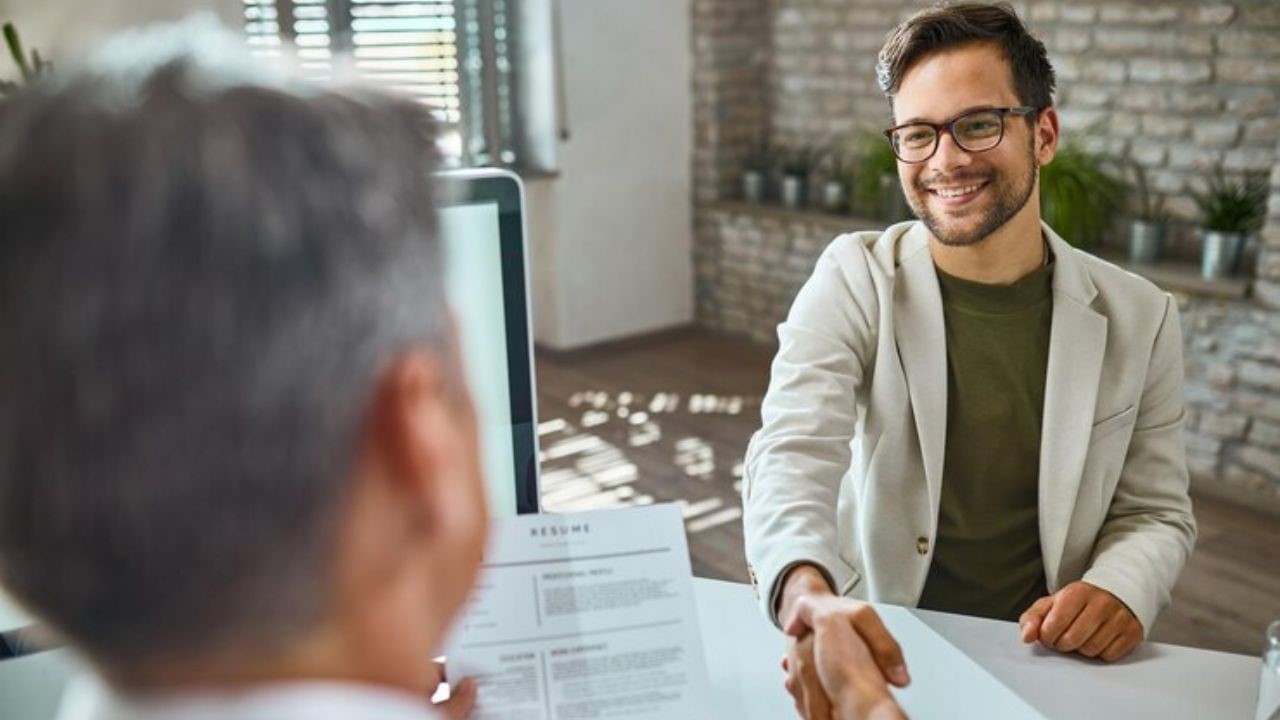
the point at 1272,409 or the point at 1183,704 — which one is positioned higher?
the point at 1183,704

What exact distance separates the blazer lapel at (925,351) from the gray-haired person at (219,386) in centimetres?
114

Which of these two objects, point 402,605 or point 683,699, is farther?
point 683,699

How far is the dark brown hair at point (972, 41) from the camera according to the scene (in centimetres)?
149

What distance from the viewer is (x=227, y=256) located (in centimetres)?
37

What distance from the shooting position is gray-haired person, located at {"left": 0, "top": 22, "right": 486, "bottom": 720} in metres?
0.37

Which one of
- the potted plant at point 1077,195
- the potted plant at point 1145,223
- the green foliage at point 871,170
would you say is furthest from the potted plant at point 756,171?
the potted plant at point 1145,223

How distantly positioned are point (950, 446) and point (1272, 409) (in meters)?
2.41

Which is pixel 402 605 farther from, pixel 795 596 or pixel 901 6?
pixel 901 6

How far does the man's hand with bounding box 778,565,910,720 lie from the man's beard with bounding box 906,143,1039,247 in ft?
1.94

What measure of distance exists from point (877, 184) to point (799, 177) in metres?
0.51

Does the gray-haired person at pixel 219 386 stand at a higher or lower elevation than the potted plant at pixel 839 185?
higher

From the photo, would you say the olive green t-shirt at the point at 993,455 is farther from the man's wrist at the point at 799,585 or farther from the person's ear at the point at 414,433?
the person's ear at the point at 414,433

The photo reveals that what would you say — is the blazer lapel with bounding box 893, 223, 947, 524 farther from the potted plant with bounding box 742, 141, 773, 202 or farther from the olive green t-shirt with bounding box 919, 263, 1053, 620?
the potted plant with bounding box 742, 141, 773, 202

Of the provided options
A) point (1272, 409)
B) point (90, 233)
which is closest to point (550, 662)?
point (90, 233)
